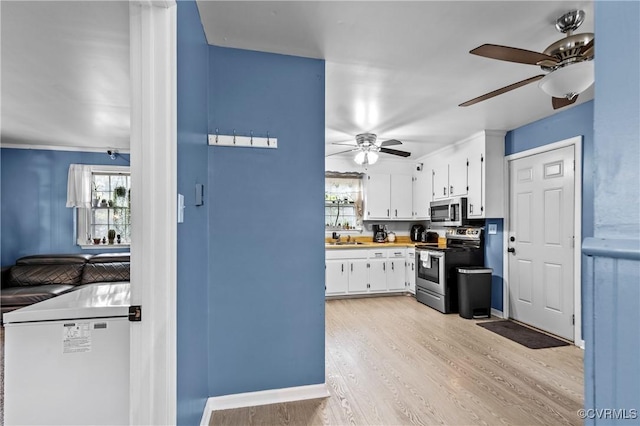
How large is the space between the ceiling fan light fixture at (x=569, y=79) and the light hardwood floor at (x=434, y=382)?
2.10 m

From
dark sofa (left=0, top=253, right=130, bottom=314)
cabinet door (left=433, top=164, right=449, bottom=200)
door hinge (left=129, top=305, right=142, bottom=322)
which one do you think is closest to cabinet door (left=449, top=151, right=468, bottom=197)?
cabinet door (left=433, top=164, right=449, bottom=200)

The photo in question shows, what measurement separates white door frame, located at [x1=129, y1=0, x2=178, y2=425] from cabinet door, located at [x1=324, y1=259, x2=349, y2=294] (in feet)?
13.8

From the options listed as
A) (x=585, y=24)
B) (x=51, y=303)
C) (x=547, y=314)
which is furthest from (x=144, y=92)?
(x=547, y=314)

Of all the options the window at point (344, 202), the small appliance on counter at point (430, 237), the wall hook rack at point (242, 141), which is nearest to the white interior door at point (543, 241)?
the small appliance on counter at point (430, 237)

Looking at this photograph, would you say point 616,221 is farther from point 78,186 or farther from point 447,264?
point 78,186

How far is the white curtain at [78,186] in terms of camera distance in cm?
489

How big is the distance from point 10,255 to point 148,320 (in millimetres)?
5208

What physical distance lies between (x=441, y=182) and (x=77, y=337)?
16.8 ft

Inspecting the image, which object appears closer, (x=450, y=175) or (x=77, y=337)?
(x=77, y=337)

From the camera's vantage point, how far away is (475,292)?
450cm

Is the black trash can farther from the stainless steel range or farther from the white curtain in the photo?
the white curtain

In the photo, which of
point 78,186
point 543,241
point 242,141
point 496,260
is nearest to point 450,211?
point 496,260

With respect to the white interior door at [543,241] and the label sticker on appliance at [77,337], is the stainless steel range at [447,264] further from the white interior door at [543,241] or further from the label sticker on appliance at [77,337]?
the label sticker on appliance at [77,337]

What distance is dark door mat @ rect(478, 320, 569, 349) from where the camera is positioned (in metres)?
3.55
